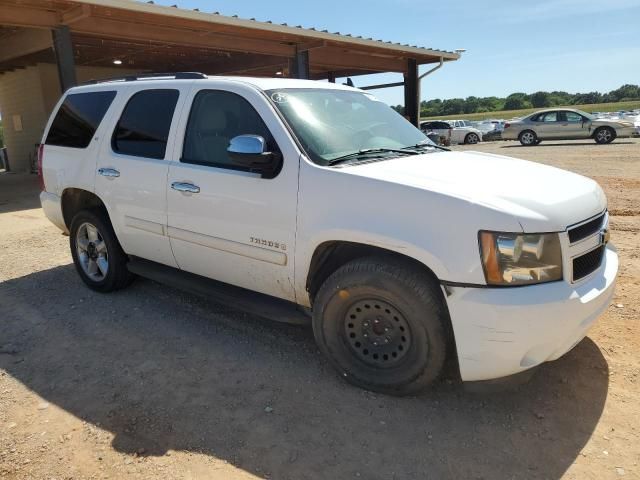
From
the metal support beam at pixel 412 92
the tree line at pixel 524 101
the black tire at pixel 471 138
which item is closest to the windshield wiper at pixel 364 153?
the metal support beam at pixel 412 92

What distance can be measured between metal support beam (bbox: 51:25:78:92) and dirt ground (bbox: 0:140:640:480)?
7.42 m

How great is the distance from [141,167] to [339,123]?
168 centimetres

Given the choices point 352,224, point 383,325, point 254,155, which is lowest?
point 383,325

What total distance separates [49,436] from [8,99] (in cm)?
2064

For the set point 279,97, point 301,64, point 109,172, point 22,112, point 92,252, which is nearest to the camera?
point 279,97

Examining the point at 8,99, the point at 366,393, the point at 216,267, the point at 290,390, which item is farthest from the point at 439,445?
the point at 8,99

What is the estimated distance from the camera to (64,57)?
10352mm

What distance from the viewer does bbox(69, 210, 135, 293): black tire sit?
472 centimetres

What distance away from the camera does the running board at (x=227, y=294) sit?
344 cm

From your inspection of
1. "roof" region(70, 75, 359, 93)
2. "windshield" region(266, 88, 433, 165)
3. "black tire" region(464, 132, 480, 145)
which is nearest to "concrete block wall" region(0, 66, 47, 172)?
"roof" region(70, 75, 359, 93)

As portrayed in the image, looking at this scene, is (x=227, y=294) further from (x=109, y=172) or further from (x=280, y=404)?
(x=109, y=172)

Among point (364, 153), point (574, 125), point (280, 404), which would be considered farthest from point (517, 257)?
point (574, 125)

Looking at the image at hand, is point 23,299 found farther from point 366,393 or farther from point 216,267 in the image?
point 366,393

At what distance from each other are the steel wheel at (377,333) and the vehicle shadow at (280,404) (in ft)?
0.82
